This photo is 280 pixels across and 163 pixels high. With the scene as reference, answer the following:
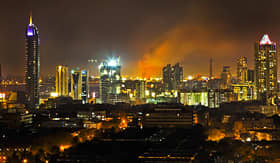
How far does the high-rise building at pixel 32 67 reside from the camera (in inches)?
1703

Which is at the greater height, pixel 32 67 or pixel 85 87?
pixel 32 67

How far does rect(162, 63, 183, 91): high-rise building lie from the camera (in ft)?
184

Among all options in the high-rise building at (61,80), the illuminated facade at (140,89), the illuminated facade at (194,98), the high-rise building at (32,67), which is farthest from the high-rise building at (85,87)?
the illuminated facade at (194,98)

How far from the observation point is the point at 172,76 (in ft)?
185

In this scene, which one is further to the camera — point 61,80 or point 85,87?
point 61,80

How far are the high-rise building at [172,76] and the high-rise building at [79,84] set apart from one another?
8.95 meters

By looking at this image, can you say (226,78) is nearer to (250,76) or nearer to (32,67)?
(250,76)

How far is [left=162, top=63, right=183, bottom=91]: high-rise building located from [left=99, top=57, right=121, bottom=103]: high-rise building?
5.88 metres

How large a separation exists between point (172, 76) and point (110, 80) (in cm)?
775

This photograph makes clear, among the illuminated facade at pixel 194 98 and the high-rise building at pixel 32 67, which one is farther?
the illuminated facade at pixel 194 98

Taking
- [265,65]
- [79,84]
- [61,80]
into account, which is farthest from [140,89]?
[265,65]

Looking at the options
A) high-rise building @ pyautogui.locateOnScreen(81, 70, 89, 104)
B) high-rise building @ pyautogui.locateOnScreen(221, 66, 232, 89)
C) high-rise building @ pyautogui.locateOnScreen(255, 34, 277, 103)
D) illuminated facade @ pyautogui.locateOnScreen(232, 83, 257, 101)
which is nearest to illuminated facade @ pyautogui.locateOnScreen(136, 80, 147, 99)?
high-rise building @ pyautogui.locateOnScreen(81, 70, 89, 104)

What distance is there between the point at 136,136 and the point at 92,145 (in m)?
3.69

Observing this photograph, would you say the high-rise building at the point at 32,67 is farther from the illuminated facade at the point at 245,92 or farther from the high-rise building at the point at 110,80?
the illuminated facade at the point at 245,92
